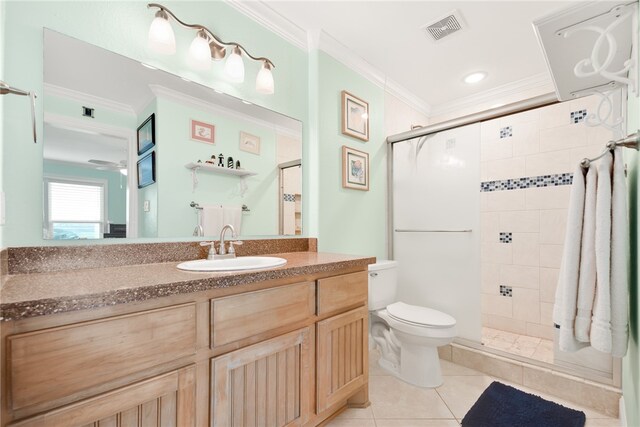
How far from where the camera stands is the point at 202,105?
1635 millimetres

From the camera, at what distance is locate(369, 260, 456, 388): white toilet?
190 centimetres

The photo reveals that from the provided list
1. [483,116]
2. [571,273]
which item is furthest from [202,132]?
[483,116]

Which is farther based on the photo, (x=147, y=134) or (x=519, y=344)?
(x=519, y=344)

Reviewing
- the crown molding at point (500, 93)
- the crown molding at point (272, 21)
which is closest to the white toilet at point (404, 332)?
the crown molding at point (272, 21)

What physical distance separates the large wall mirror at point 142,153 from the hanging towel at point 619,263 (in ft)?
5.24

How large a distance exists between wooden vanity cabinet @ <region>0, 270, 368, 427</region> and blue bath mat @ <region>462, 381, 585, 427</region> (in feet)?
2.37

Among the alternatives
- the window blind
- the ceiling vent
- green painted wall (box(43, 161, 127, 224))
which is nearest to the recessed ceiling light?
the ceiling vent

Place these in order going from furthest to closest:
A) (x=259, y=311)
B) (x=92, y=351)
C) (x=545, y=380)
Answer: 1. (x=545, y=380)
2. (x=259, y=311)
3. (x=92, y=351)

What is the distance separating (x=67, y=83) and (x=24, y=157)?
14.1 inches

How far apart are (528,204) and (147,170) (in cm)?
305

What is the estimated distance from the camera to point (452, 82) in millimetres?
2812

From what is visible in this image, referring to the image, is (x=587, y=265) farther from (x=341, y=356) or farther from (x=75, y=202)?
(x=75, y=202)

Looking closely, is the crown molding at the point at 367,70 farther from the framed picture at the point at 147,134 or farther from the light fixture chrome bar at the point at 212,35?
the framed picture at the point at 147,134

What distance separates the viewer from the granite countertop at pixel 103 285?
74 centimetres
